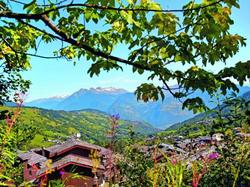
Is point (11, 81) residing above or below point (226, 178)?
above

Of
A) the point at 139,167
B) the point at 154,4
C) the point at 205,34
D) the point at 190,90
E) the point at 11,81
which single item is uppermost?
the point at 11,81

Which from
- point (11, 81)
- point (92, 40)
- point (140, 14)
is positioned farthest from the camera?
point (11, 81)

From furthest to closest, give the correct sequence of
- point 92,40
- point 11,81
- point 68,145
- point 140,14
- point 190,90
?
point 68,145
point 11,81
point 92,40
point 190,90
point 140,14

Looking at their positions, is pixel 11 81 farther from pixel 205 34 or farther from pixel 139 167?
pixel 205 34

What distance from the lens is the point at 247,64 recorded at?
5074mm

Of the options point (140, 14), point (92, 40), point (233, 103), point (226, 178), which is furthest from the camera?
point (233, 103)

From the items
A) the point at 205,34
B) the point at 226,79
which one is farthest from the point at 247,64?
the point at 205,34

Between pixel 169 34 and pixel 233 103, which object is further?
pixel 233 103

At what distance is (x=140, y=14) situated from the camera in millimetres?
4914

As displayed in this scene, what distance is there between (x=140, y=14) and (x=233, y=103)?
16.2ft

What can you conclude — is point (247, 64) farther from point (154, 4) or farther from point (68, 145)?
point (68, 145)

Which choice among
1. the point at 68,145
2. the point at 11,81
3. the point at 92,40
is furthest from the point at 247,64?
the point at 68,145

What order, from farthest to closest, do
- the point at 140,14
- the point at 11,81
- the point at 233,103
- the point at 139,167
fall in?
the point at 11,81
the point at 139,167
the point at 233,103
the point at 140,14

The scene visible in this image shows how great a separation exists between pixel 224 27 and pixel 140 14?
109 centimetres
